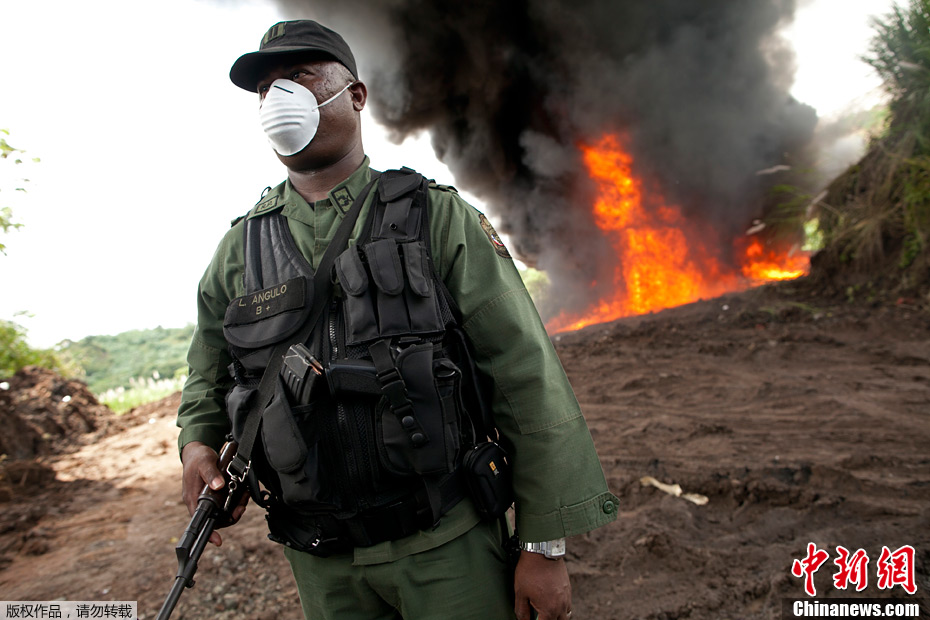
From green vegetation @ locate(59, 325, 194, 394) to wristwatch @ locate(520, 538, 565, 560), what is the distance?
14.2 meters

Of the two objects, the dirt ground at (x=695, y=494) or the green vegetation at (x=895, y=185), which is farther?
the green vegetation at (x=895, y=185)

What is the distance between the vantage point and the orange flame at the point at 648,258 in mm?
10562

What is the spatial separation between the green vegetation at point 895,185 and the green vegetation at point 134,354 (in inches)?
558

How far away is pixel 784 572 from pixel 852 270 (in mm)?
6396

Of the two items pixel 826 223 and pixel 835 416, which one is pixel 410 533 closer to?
pixel 835 416

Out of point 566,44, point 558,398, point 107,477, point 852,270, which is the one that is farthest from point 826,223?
point 107,477

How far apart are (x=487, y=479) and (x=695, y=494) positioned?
7.60 feet

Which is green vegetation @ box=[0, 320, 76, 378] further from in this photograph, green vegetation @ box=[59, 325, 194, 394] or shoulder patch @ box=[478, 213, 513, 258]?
shoulder patch @ box=[478, 213, 513, 258]

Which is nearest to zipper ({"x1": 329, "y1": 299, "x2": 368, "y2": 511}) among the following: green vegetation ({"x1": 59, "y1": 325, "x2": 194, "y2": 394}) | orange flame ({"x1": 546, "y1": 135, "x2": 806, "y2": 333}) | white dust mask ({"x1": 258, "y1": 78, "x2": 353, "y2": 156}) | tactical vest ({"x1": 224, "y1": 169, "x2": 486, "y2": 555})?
tactical vest ({"x1": 224, "y1": 169, "x2": 486, "y2": 555})

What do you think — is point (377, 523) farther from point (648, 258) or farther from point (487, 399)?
point (648, 258)

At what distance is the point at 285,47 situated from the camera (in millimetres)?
1467

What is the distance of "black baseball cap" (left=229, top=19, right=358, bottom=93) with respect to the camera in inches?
58.2

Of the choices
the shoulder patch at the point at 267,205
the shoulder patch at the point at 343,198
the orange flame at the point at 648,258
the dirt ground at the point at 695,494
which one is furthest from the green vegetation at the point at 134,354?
the shoulder patch at the point at 343,198

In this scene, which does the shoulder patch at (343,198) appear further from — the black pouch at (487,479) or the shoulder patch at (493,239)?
the black pouch at (487,479)
